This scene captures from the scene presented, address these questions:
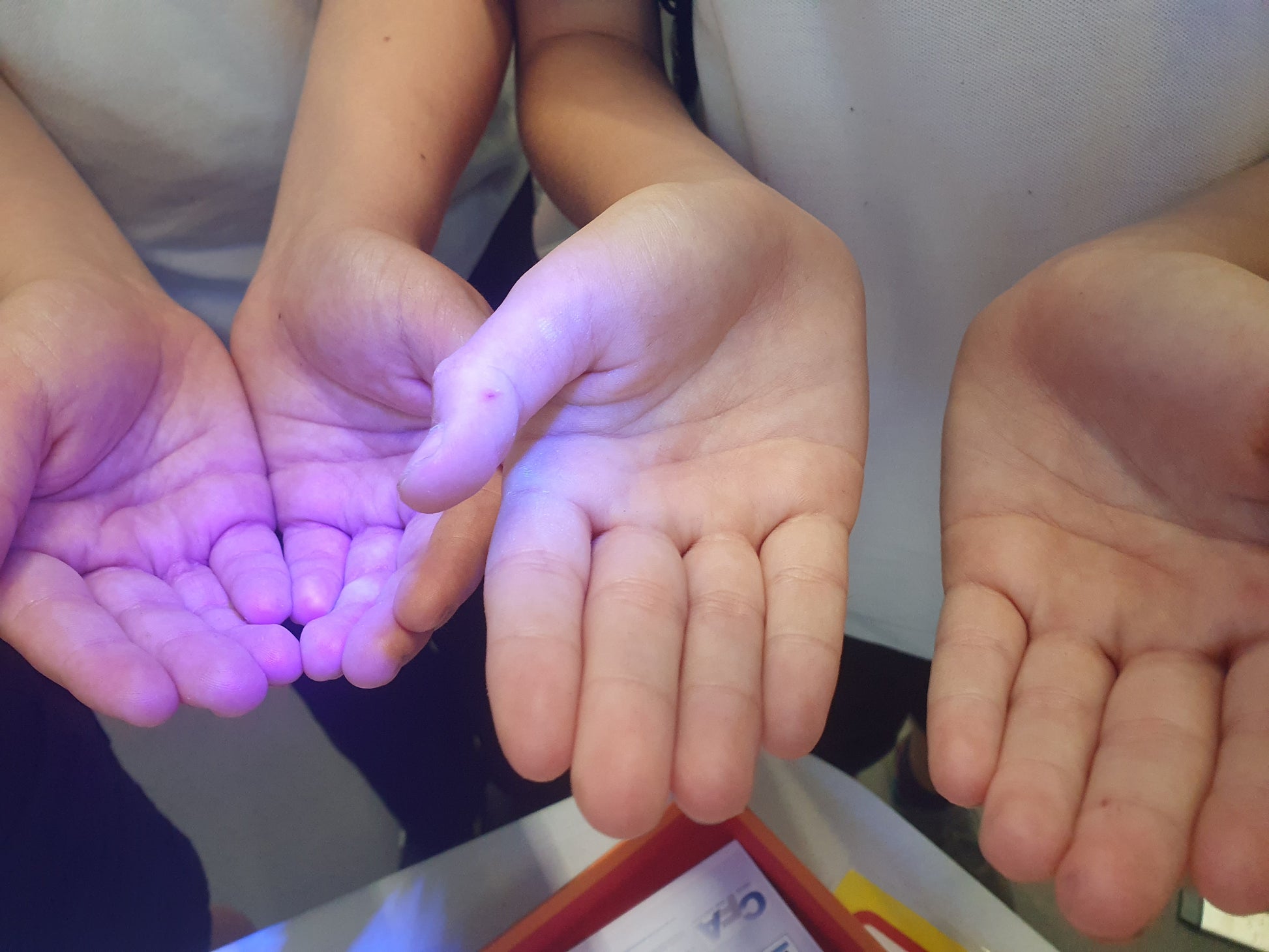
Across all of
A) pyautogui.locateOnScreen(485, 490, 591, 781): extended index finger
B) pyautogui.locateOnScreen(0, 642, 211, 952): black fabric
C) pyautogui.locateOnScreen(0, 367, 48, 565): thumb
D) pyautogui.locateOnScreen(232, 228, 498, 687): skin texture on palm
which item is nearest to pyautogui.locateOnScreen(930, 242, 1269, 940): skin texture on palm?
pyautogui.locateOnScreen(485, 490, 591, 781): extended index finger

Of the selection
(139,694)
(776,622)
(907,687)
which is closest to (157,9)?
(139,694)

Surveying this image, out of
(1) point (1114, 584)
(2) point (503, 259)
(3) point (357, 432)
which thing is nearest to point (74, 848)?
(3) point (357, 432)

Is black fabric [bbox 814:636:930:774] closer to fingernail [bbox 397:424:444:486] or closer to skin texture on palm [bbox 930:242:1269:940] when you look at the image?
skin texture on palm [bbox 930:242:1269:940]

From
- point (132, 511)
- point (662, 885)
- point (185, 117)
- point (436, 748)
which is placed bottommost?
point (436, 748)

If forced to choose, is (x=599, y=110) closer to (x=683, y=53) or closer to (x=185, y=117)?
(x=683, y=53)

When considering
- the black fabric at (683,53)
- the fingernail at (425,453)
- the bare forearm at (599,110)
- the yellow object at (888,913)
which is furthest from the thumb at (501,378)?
the yellow object at (888,913)
